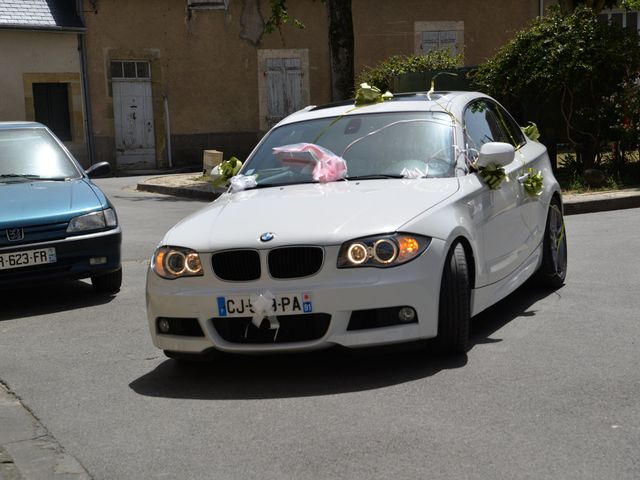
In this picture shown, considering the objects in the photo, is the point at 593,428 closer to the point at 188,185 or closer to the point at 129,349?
the point at 129,349

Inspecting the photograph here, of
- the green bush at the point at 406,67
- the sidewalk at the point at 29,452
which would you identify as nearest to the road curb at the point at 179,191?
the green bush at the point at 406,67

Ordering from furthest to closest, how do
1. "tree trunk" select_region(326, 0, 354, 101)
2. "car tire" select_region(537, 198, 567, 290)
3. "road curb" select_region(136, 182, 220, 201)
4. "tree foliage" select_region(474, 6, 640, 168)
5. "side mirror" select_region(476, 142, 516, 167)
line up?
"tree trunk" select_region(326, 0, 354, 101), "road curb" select_region(136, 182, 220, 201), "tree foliage" select_region(474, 6, 640, 168), "car tire" select_region(537, 198, 567, 290), "side mirror" select_region(476, 142, 516, 167)

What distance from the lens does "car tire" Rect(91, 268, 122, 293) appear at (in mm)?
9172

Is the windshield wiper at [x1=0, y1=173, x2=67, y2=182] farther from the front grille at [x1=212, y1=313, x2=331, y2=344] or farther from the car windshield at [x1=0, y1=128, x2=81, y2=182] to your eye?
the front grille at [x1=212, y1=313, x2=331, y2=344]

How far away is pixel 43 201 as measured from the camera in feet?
29.2

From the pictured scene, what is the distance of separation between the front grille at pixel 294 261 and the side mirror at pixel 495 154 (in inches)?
65.1

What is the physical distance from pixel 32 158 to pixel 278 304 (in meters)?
4.88

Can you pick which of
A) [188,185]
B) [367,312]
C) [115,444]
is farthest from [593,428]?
[188,185]

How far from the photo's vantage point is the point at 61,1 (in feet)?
88.4

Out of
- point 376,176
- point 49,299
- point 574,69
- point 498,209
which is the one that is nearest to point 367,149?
point 376,176

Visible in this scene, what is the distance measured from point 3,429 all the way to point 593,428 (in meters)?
2.74

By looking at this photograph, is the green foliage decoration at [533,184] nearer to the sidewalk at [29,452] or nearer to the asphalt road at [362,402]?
the asphalt road at [362,402]

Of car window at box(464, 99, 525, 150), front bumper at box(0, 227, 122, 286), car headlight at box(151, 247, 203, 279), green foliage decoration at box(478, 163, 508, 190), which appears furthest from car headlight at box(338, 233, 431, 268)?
front bumper at box(0, 227, 122, 286)

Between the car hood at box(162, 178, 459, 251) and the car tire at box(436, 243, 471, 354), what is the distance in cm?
34
